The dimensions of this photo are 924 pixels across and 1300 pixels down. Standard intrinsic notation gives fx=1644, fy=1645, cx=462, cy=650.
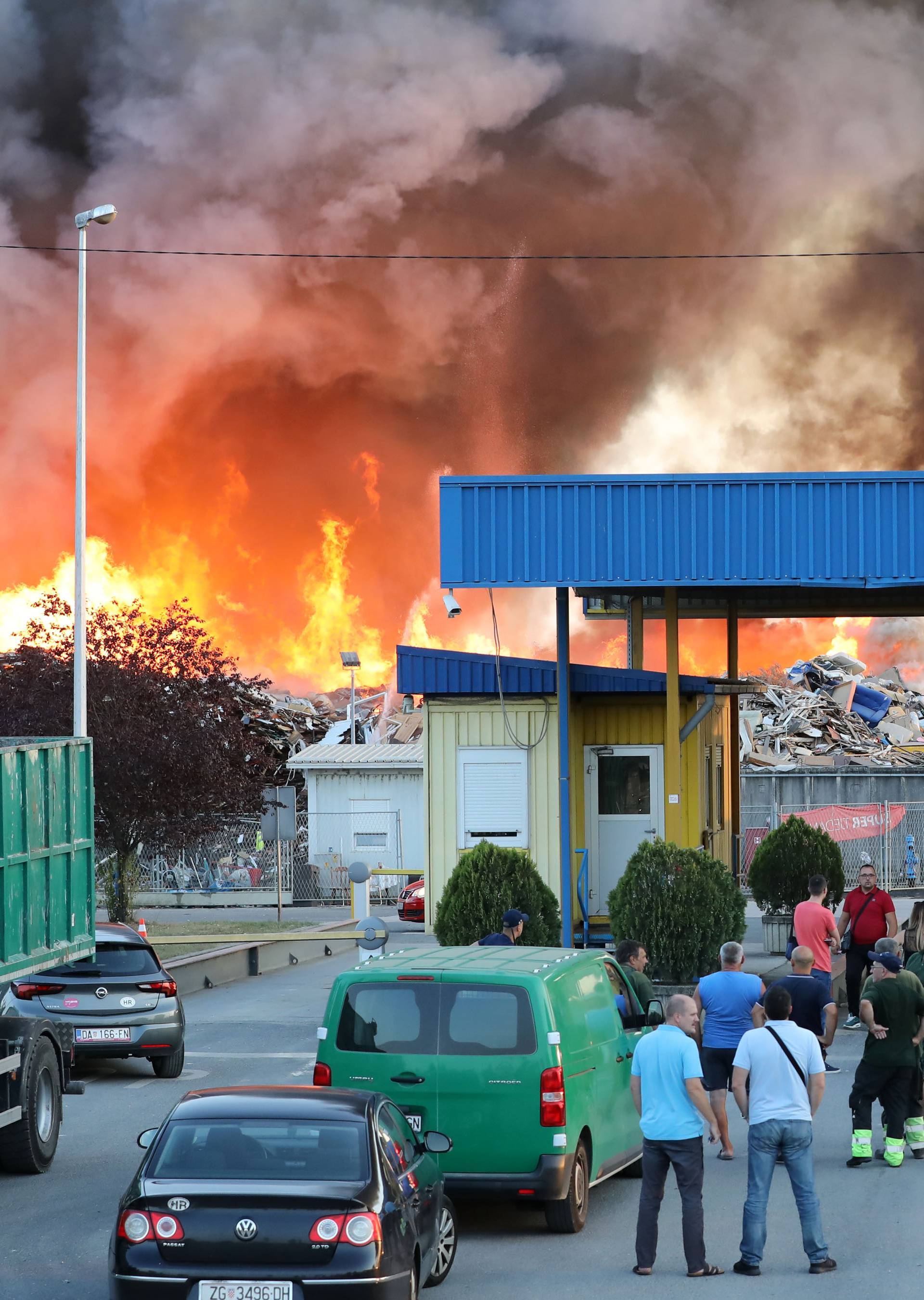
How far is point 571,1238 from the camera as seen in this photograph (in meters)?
10.3

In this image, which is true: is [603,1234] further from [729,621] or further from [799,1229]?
[729,621]

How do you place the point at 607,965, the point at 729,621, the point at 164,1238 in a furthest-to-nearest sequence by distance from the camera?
the point at 729,621, the point at 607,965, the point at 164,1238

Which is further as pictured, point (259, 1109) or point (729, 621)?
point (729, 621)

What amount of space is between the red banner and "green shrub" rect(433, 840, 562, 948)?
17.7 metres

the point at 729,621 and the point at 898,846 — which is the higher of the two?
the point at 729,621

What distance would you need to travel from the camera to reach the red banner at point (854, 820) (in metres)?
36.7

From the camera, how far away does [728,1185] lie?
12.0 metres

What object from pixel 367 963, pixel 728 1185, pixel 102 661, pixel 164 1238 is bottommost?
pixel 728 1185

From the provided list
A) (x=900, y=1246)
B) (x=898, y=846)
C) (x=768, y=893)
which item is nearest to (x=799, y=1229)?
(x=900, y=1246)

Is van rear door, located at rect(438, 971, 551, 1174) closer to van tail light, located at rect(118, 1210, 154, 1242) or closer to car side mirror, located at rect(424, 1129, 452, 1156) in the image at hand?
car side mirror, located at rect(424, 1129, 452, 1156)

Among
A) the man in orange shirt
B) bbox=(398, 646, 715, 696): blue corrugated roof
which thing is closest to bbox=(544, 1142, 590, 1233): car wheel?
the man in orange shirt

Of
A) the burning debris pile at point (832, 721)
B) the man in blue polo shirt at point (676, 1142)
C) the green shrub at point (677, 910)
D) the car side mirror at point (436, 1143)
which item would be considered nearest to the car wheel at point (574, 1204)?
the man in blue polo shirt at point (676, 1142)

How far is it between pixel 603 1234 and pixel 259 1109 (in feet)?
11.7

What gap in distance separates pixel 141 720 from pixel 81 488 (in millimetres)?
5508
